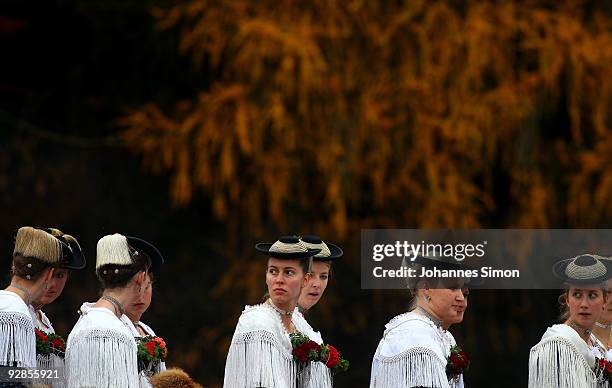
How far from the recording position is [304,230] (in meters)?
12.4

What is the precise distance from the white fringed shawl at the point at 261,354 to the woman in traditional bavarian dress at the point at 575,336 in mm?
1172

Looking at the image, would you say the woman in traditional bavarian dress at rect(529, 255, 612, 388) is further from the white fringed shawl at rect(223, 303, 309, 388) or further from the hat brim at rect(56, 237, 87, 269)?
the hat brim at rect(56, 237, 87, 269)

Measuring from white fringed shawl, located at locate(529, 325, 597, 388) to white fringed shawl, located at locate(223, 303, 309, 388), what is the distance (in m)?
1.15

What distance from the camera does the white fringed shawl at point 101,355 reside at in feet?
19.9

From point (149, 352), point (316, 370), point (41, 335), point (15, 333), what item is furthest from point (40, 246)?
point (316, 370)

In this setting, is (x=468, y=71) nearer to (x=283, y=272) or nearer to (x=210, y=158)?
(x=210, y=158)

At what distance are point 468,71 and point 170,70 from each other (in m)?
2.57

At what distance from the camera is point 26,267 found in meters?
6.27

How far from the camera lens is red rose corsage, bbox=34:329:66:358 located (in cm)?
667

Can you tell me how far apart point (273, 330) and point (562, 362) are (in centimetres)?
136

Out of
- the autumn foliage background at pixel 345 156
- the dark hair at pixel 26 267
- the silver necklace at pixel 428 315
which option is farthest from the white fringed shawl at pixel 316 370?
the autumn foliage background at pixel 345 156

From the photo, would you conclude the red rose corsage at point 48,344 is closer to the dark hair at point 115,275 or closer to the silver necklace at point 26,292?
the silver necklace at point 26,292

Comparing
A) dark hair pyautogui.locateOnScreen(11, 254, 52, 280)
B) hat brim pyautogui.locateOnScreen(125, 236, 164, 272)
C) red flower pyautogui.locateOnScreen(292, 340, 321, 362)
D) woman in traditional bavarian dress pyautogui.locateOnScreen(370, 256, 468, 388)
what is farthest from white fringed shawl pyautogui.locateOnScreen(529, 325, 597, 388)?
dark hair pyautogui.locateOnScreen(11, 254, 52, 280)

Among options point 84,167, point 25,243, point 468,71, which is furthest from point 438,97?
point 25,243
